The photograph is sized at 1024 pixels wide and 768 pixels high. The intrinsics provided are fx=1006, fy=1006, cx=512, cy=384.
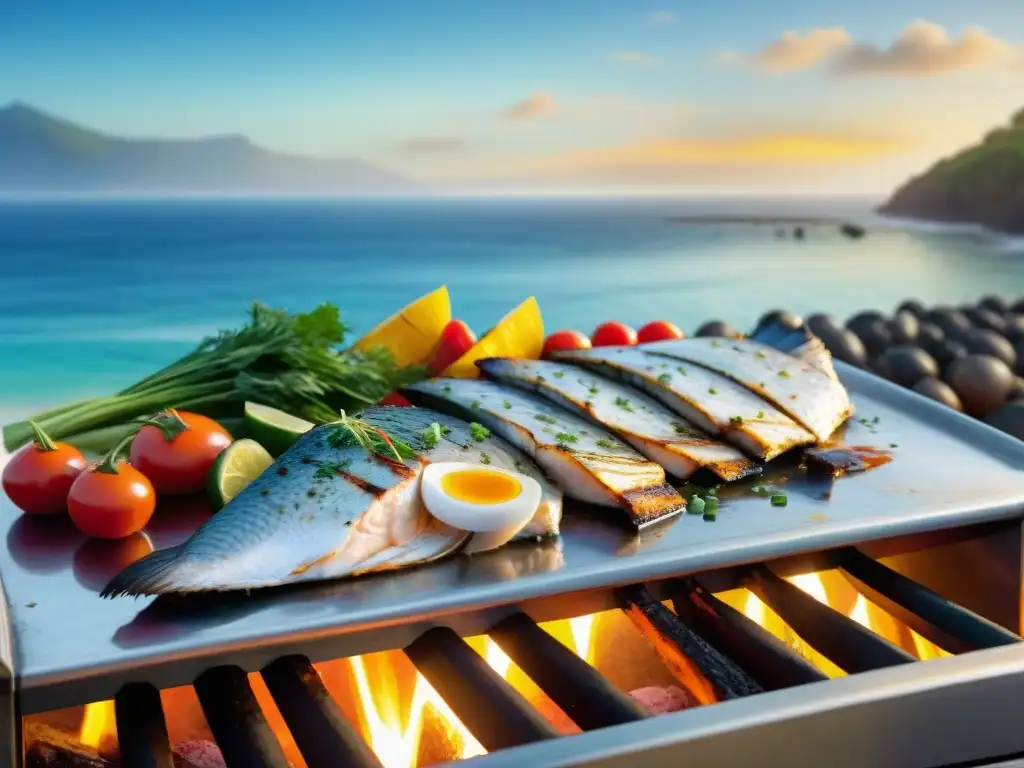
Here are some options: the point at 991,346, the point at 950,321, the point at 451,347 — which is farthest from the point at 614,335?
the point at 950,321

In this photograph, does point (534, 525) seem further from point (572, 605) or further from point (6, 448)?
point (6, 448)

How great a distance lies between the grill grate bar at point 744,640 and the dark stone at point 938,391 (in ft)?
8.25

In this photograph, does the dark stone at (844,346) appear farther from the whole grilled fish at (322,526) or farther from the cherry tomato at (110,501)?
the cherry tomato at (110,501)

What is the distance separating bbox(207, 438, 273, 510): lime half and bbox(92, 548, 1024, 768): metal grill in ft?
2.36

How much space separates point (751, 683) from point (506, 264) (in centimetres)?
968

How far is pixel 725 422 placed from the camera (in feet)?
9.61

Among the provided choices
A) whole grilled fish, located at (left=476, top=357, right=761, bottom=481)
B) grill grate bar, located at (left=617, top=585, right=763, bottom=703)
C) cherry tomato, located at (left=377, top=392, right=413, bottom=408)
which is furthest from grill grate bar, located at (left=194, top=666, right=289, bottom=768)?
cherry tomato, located at (left=377, top=392, right=413, bottom=408)

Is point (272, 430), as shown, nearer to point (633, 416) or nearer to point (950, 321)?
point (633, 416)

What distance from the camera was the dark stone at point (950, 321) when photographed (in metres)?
5.39

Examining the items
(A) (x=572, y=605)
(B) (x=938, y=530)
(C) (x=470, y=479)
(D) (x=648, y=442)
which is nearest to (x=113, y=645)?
(C) (x=470, y=479)

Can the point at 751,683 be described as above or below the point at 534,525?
below

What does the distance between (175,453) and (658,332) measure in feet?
7.78

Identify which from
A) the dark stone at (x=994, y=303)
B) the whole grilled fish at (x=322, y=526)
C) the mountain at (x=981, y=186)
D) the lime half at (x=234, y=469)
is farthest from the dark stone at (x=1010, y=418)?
the mountain at (x=981, y=186)

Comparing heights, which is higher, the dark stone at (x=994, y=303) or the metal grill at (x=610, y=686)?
the dark stone at (x=994, y=303)
